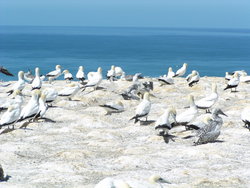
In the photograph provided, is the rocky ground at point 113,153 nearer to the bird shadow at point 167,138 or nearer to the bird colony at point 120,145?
the bird colony at point 120,145

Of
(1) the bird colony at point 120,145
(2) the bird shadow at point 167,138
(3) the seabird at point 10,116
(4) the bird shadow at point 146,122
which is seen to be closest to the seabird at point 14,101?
(1) the bird colony at point 120,145

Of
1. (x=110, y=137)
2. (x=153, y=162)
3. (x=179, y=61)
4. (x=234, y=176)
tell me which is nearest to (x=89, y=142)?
(x=110, y=137)

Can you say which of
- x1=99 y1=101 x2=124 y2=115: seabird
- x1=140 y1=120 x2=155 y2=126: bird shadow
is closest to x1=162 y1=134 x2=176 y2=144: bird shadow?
x1=140 y1=120 x2=155 y2=126: bird shadow

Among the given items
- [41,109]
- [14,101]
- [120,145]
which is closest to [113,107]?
[41,109]

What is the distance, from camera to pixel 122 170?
12.6m

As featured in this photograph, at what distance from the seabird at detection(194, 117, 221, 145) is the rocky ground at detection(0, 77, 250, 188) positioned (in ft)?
0.78

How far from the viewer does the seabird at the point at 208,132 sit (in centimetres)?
1502

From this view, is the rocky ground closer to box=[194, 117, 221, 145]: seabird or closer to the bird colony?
the bird colony

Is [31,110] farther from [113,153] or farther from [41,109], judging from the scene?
[113,153]

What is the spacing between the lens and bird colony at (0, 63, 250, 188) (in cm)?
1149

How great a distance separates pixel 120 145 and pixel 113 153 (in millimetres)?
1086

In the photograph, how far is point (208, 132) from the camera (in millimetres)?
15117

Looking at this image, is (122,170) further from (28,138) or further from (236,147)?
(28,138)

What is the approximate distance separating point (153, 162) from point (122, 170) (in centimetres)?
108
